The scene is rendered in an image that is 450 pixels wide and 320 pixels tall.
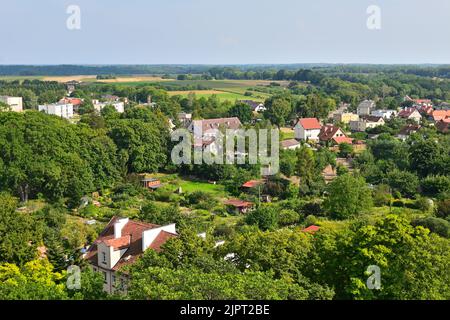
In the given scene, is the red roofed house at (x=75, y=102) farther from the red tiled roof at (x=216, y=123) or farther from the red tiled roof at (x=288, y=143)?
the red tiled roof at (x=288, y=143)

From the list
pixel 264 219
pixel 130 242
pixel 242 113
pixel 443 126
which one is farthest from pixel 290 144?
pixel 130 242

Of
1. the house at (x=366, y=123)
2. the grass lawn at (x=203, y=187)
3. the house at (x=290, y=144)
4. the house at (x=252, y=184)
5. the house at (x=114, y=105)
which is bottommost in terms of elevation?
the grass lawn at (x=203, y=187)

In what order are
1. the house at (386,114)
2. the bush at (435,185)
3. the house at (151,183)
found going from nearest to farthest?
the bush at (435,185) → the house at (151,183) → the house at (386,114)

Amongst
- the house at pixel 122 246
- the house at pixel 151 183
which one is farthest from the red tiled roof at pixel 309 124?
the house at pixel 122 246

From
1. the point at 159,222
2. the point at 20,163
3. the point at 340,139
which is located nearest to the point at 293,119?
the point at 340,139

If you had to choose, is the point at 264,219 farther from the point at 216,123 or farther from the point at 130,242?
the point at 216,123

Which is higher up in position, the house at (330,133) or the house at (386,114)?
the house at (386,114)

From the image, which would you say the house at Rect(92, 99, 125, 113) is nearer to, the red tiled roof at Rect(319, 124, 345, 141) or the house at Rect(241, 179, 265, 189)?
the red tiled roof at Rect(319, 124, 345, 141)
